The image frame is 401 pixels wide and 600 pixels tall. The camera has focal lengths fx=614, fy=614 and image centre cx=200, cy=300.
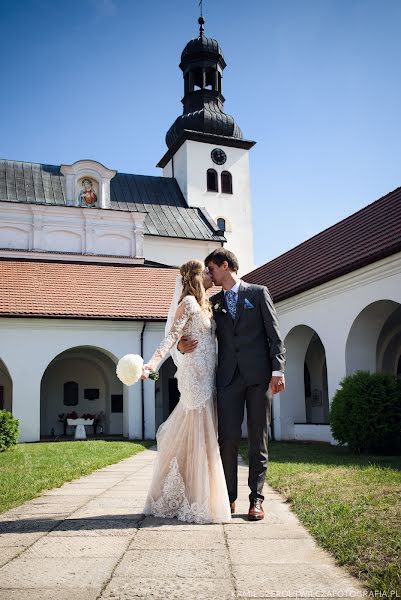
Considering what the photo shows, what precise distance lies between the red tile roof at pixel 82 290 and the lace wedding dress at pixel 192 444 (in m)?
13.9

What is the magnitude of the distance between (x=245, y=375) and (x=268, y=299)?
75 cm

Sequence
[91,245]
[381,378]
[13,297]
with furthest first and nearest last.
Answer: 1. [91,245]
2. [13,297]
3. [381,378]

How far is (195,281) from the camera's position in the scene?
5.69 m

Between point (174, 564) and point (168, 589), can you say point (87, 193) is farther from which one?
point (168, 589)

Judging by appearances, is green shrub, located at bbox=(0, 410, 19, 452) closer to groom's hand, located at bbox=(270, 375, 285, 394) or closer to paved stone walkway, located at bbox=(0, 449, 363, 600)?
paved stone walkway, located at bbox=(0, 449, 363, 600)

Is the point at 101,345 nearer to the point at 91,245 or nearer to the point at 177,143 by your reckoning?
the point at 91,245

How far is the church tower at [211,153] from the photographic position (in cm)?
3725

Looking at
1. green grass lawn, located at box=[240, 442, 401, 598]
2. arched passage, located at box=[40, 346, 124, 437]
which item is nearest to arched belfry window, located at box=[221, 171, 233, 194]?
arched passage, located at box=[40, 346, 124, 437]

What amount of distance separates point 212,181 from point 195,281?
32.9 m

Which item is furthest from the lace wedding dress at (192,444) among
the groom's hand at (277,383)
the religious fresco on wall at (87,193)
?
the religious fresco on wall at (87,193)

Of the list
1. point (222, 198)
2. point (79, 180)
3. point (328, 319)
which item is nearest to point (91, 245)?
point (79, 180)

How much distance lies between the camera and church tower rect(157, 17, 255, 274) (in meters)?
37.2

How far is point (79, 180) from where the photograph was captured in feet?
97.0

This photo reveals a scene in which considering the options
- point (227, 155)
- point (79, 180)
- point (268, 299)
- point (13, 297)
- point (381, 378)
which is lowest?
point (381, 378)
